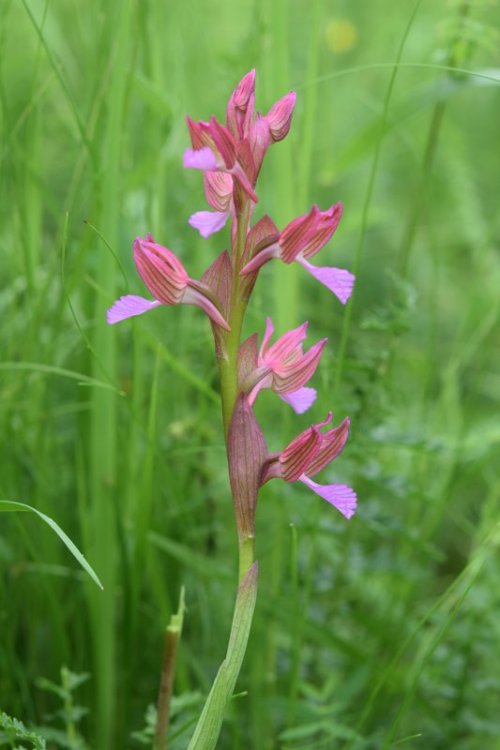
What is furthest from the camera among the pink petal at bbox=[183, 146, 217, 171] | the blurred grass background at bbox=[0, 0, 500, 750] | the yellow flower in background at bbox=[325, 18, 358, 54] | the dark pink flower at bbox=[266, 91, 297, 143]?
the yellow flower in background at bbox=[325, 18, 358, 54]

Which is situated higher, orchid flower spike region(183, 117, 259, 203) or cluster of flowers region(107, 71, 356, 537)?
orchid flower spike region(183, 117, 259, 203)

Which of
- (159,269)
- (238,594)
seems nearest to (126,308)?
(159,269)

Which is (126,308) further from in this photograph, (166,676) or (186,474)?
(186,474)

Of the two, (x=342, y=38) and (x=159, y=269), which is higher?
(x=342, y=38)

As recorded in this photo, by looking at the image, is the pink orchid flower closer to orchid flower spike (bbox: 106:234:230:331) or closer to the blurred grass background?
orchid flower spike (bbox: 106:234:230:331)

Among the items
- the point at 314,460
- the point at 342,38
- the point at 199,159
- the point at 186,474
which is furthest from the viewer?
the point at 342,38

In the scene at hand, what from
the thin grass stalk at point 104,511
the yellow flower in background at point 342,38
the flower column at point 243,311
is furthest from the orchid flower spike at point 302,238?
the yellow flower in background at point 342,38

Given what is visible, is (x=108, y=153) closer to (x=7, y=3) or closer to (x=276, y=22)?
(x=7, y=3)

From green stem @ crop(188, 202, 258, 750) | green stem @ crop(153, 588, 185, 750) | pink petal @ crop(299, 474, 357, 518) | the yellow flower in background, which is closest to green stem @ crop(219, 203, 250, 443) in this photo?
green stem @ crop(188, 202, 258, 750)
